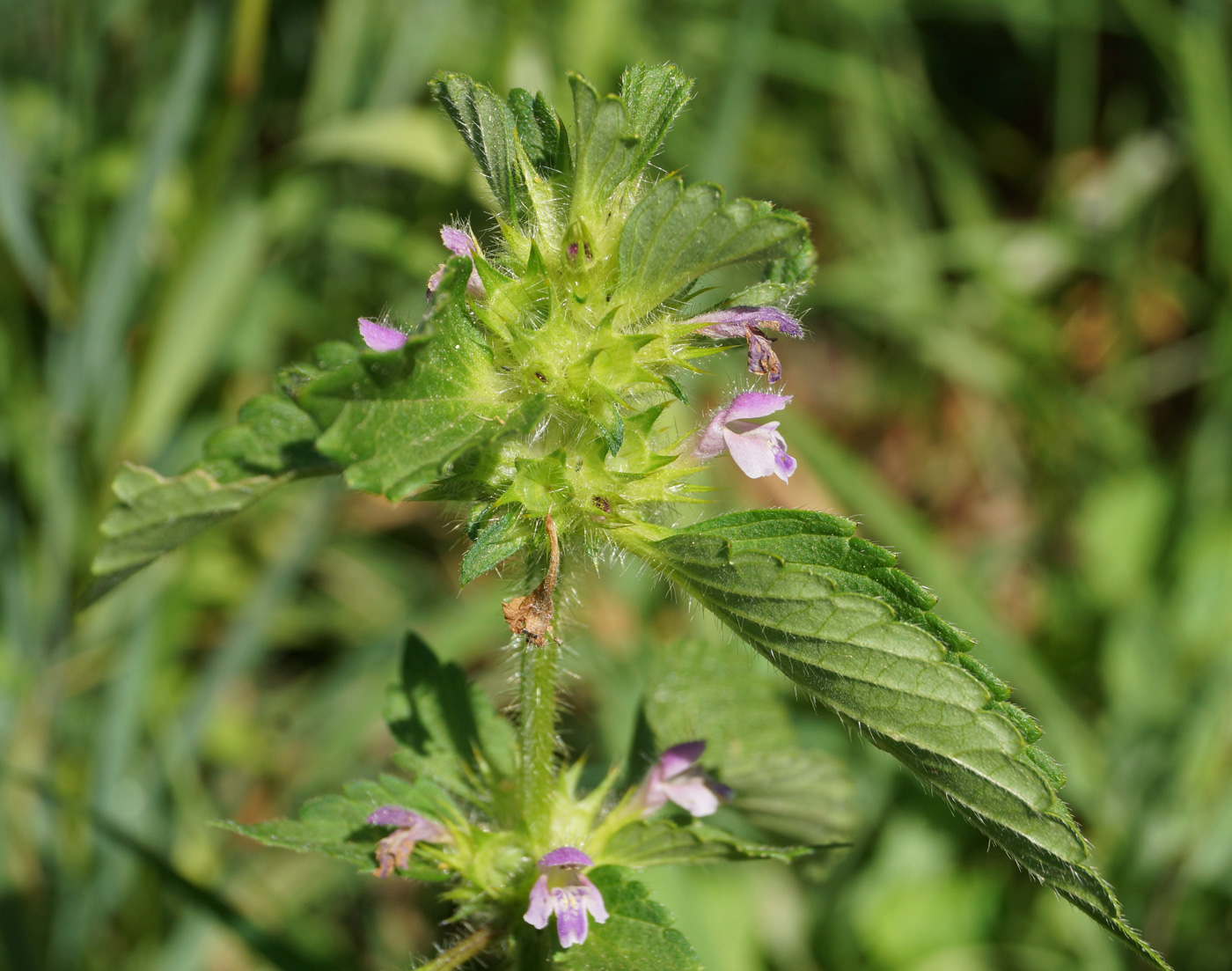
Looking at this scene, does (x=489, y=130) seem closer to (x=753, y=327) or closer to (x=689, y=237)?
(x=689, y=237)

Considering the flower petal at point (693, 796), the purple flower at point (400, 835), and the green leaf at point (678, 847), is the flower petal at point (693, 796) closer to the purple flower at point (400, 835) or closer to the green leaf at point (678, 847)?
the green leaf at point (678, 847)

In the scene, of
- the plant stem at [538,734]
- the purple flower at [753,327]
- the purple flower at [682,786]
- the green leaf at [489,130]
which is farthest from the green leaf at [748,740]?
the green leaf at [489,130]

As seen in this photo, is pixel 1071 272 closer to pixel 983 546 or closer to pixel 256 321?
pixel 983 546

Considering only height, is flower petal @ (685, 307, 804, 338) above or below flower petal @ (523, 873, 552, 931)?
above

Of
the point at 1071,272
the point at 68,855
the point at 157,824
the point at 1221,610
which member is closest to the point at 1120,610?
the point at 1221,610

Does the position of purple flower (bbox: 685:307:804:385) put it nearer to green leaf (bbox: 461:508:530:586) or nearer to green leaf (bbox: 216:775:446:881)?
green leaf (bbox: 461:508:530:586)

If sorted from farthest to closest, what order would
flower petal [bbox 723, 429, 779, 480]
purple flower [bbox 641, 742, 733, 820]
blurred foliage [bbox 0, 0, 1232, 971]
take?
blurred foliage [bbox 0, 0, 1232, 971]
purple flower [bbox 641, 742, 733, 820]
flower petal [bbox 723, 429, 779, 480]

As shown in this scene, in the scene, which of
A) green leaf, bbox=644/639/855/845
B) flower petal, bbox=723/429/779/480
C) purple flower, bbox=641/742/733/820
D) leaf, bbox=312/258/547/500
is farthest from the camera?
green leaf, bbox=644/639/855/845

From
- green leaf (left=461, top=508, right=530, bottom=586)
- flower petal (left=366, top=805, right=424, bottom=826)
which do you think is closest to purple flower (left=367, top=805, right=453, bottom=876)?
flower petal (left=366, top=805, right=424, bottom=826)

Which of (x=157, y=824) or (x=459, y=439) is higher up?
(x=459, y=439)
